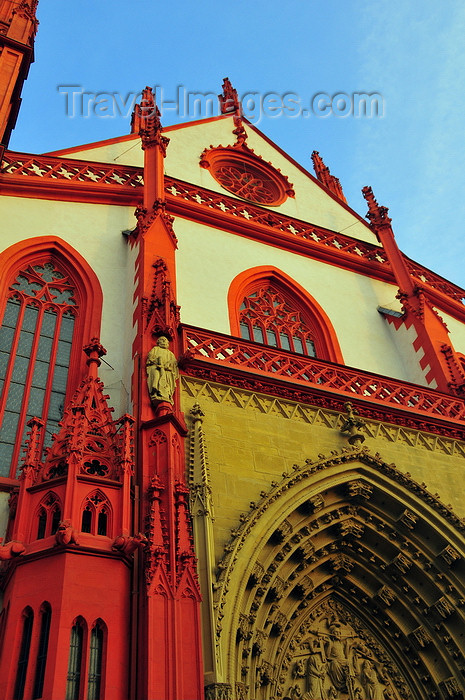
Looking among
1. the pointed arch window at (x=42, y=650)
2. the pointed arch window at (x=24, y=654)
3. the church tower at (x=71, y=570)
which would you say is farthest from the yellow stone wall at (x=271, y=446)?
the pointed arch window at (x=24, y=654)

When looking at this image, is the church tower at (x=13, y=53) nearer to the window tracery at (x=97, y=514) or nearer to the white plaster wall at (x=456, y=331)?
the window tracery at (x=97, y=514)

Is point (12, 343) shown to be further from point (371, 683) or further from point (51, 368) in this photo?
point (371, 683)

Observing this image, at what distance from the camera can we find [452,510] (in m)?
9.69

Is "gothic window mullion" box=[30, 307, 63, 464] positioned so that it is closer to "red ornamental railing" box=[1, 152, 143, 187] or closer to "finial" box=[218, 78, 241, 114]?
"red ornamental railing" box=[1, 152, 143, 187]

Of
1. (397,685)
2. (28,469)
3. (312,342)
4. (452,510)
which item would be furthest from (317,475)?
(312,342)

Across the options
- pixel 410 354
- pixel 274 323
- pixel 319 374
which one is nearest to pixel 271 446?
pixel 319 374

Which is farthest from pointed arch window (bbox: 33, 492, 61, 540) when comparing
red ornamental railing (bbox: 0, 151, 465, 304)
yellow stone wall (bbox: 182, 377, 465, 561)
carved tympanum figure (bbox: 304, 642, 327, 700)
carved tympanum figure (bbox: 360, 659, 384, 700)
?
red ornamental railing (bbox: 0, 151, 465, 304)

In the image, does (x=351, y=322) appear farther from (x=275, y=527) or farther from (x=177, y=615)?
(x=177, y=615)

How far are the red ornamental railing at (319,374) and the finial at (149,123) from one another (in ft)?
20.2

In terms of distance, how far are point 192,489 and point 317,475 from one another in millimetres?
2251

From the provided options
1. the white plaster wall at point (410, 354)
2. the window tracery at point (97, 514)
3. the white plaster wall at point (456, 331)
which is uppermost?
the white plaster wall at point (456, 331)

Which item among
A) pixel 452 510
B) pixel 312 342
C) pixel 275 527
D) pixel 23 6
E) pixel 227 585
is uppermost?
pixel 23 6

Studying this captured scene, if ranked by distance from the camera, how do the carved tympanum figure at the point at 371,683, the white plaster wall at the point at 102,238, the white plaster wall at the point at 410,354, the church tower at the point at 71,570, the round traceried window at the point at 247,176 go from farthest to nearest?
the round traceried window at the point at 247,176 → the white plaster wall at the point at 410,354 → the white plaster wall at the point at 102,238 → the carved tympanum figure at the point at 371,683 → the church tower at the point at 71,570

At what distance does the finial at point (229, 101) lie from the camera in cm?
2193
